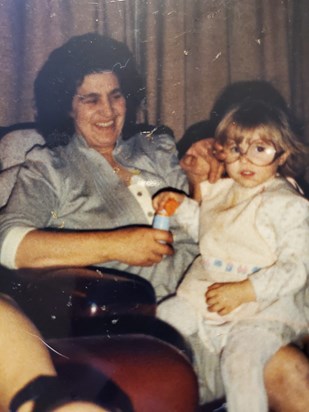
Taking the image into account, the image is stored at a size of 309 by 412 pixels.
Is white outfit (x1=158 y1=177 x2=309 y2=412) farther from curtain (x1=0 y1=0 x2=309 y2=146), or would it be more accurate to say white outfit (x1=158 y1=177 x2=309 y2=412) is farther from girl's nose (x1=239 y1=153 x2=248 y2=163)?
curtain (x1=0 y1=0 x2=309 y2=146)

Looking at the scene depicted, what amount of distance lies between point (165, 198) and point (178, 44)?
828 mm

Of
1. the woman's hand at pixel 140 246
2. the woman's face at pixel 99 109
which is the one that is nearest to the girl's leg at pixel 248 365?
the woman's hand at pixel 140 246

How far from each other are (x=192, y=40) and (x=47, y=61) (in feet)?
1.99

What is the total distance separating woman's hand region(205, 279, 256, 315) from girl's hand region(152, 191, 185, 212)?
0.99 ft

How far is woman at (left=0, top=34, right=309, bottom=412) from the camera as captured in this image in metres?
1.22

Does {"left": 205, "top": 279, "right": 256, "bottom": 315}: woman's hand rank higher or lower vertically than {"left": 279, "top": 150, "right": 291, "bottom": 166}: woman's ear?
lower

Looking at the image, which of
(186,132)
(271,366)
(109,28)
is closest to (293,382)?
(271,366)

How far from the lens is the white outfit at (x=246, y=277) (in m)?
1.08

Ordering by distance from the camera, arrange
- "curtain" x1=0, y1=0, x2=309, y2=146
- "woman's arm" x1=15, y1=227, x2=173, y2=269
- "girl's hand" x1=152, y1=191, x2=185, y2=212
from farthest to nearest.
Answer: "curtain" x1=0, y1=0, x2=309, y2=146 < "girl's hand" x1=152, y1=191, x2=185, y2=212 < "woman's arm" x1=15, y1=227, x2=173, y2=269

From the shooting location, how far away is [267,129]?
4.08ft

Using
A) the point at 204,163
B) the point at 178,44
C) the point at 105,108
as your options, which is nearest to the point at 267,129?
the point at 204,163

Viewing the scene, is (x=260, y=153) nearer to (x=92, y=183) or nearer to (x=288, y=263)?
(x=288, y=263)

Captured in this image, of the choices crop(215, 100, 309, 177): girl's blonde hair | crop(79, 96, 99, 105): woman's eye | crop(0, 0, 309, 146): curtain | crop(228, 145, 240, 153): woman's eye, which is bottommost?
crop(228, 145, 240, 153): woman's eye

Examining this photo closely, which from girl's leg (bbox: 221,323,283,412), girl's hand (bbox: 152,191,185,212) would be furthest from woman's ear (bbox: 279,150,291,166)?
girl's leg (bbox: 221,323,283,412)
